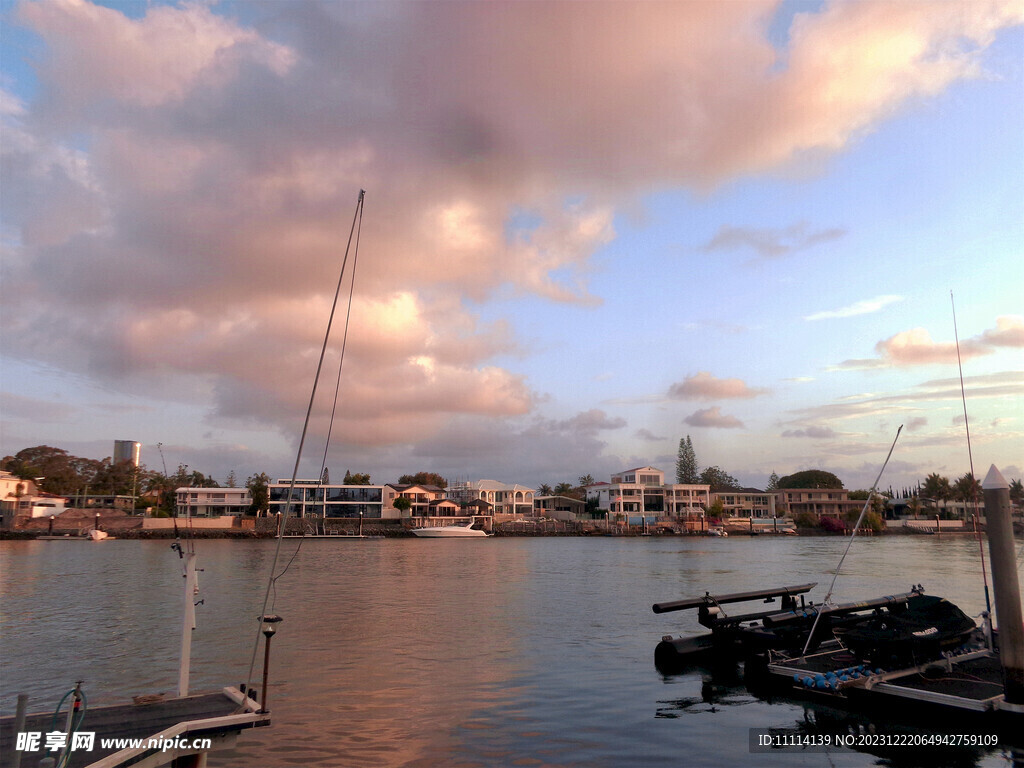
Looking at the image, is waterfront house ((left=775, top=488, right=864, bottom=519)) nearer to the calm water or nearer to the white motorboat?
the white motorboat

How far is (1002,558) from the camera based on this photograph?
12.4 meters

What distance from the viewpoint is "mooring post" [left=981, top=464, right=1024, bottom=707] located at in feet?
40.3

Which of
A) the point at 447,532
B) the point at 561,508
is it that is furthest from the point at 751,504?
the point at 447,532

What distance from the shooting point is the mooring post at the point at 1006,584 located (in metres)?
12.3

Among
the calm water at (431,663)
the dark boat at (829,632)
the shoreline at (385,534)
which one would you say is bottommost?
the shoreline at (385,534)

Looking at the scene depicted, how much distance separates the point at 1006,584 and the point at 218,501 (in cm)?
12766

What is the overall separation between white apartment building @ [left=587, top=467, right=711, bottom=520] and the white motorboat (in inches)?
1265

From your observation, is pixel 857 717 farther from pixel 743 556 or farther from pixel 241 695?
pixel 743 556

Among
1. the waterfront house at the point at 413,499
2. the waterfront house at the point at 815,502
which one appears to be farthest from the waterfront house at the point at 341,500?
the waterfront house at the point at 815,502

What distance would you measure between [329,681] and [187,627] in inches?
318

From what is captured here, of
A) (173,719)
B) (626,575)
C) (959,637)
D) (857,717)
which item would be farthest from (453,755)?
(626,575)

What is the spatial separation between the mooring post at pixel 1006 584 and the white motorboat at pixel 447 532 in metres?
108

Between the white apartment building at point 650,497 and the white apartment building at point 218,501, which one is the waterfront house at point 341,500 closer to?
the white apartment building at point 218,501

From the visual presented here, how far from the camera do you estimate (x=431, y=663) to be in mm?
20453
